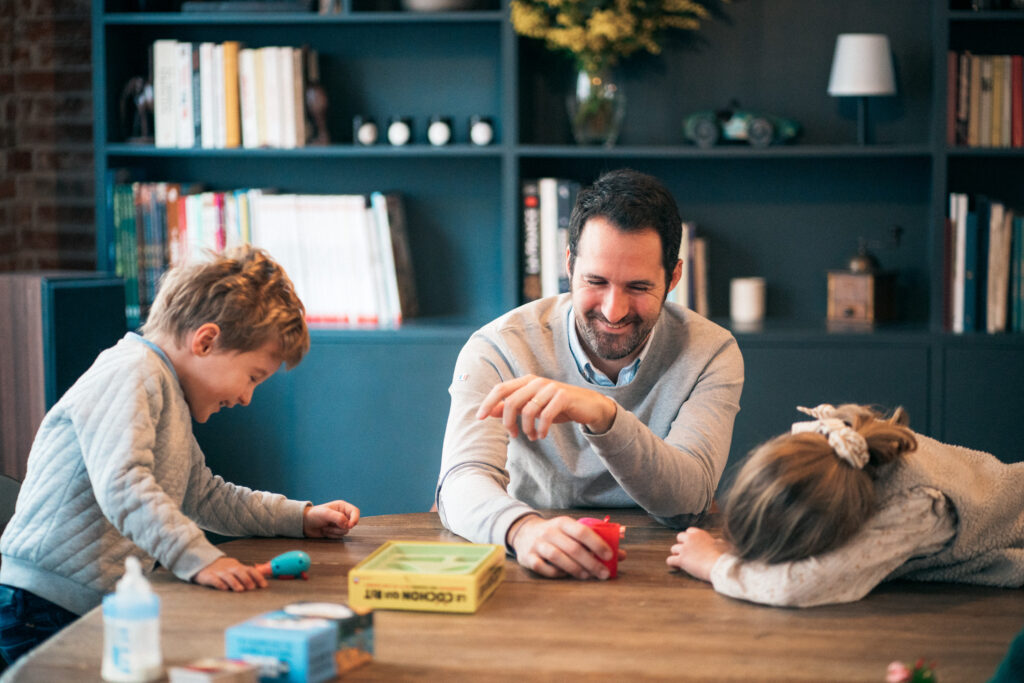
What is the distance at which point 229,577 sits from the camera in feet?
4.34

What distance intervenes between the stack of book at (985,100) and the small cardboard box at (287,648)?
8.36 ft

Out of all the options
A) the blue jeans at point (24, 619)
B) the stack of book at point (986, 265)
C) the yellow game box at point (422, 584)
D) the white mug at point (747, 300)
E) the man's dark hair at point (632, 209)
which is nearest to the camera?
the yellow game box at point (422, 584)

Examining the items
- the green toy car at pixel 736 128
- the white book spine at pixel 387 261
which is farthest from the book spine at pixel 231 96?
the green toy car at pixel 736 128

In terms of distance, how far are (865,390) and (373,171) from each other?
1.64 metres

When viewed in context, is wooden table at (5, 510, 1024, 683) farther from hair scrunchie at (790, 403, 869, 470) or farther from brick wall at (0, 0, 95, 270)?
brick wall at (0, 0, 95, 270)

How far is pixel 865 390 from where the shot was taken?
2990 millimetres

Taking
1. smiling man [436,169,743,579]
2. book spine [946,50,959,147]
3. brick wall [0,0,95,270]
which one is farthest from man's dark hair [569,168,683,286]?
brick wall [0,0,95,270]

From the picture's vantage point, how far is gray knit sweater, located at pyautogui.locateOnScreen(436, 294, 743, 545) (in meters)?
1.57

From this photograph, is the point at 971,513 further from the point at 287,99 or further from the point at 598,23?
the point at 287,99

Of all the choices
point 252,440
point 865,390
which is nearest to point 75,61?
point 252,440

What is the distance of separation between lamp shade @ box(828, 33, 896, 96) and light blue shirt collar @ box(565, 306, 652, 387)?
4.98 ft

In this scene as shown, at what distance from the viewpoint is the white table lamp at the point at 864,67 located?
3.01 metres

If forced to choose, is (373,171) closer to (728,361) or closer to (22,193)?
(22,193)

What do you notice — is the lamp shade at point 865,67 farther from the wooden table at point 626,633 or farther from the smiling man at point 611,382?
the wooden table at point 626,633
